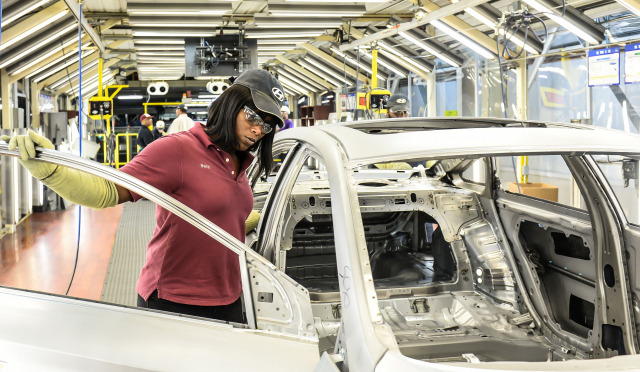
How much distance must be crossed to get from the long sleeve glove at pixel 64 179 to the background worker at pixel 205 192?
11 cm

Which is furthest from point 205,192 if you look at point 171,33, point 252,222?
point 171,33

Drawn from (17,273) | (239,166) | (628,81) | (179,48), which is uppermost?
(179,48)

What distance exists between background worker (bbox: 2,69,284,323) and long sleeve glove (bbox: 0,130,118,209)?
11 centimetres

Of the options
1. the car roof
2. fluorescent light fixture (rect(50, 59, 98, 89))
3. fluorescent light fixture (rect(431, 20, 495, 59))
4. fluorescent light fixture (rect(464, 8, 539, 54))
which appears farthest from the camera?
fluorescent light fixture (rect(50, 59, 98, 89))

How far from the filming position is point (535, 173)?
35.6 ft

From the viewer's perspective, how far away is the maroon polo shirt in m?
2.02

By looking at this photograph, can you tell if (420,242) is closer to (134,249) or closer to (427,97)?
→ (134,249)

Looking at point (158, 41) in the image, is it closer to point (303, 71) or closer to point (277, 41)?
point (277, 41)

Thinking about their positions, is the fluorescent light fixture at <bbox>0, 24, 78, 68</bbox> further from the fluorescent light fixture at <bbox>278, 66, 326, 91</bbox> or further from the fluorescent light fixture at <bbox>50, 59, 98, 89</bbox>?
the fluorescent light fixture at <bbox>278, 66, 326, 91</bbox>

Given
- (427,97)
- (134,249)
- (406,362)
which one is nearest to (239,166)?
(406,362)

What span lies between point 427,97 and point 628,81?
6591 millimetres

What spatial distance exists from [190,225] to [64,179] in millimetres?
445

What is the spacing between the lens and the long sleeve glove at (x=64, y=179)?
169 cm

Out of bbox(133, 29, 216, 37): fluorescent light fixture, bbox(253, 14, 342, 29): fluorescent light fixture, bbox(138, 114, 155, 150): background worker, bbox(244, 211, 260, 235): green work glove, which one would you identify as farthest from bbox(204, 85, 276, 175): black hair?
bbox(138, 114, 155, 150): background worker
